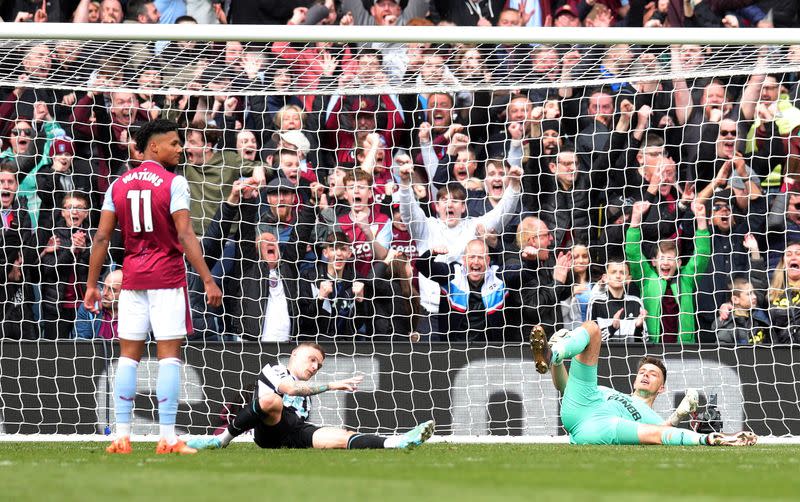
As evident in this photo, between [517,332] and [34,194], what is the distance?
14.5ft

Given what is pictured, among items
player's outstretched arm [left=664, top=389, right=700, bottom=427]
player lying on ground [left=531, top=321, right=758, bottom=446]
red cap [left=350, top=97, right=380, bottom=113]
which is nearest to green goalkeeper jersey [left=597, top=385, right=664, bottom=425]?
player lying on ground [left=531, top=321, right=758, bottom=446]

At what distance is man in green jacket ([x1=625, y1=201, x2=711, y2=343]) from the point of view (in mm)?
9680

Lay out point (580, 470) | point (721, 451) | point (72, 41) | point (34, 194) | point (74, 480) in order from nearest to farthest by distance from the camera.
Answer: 1. point (74, 480)
2. point (580, 470)
3. point (721, 451)
4. point (72, 41)
5. point (34, 194)

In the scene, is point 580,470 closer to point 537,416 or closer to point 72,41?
point 537,416

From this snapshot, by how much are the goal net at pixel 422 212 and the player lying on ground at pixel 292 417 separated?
1.47 metres

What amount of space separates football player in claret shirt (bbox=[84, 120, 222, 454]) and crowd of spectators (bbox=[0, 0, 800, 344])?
2.72 m

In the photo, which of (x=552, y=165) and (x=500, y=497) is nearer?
(x=500, y=497)

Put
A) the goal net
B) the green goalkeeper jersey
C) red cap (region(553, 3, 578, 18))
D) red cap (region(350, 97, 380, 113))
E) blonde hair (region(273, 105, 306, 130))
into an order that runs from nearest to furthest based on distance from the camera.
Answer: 1. the green goalkeeper jersey
2. the goal net
3. blonde hair (region(273, 105, 306, 130))
4. red cap (region(350, 97, 380, 113))
5. red cap (region(553, 3, 578, 18))

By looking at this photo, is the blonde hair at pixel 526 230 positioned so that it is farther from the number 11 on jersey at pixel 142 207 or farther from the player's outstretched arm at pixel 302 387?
the number 11 on jersey at pixel 142 207

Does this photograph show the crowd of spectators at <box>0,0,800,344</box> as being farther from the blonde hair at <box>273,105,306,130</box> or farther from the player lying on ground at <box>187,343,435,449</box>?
the player lying on ground at <box>187,343,435,449</box>

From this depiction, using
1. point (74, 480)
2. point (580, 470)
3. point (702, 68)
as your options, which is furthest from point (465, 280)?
point (74, 480)

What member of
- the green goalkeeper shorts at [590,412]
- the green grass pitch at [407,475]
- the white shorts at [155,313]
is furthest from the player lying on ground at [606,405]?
the white shorts at [155,313]

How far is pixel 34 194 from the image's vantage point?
10070 millimetres

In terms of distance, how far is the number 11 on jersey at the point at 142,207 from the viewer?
655 cm
